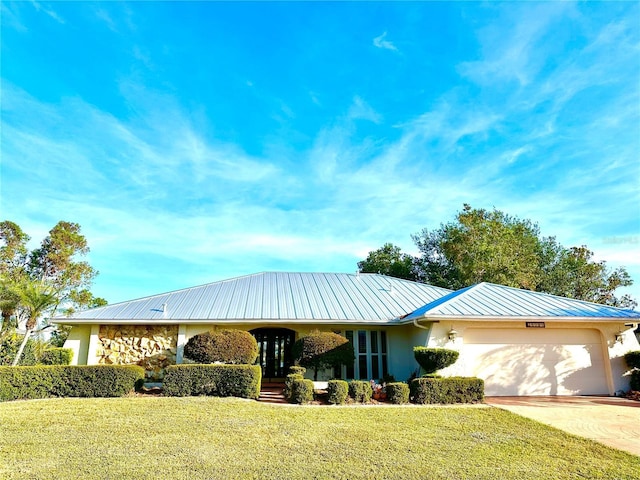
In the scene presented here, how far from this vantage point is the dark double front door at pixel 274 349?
620 inches

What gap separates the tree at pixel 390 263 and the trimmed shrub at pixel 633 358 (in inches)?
731

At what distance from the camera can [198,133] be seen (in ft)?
45.6

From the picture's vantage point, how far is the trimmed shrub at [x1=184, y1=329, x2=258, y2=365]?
12.5 meters

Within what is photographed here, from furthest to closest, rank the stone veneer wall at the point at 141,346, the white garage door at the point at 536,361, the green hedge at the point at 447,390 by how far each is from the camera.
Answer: the stone veneer wall at the point at 141,346, the white garage door at the point at 536,361, the green hedge at the point at 447,390

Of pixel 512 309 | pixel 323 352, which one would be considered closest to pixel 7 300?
pixel 323 352

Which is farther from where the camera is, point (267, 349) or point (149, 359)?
point (267, 349)

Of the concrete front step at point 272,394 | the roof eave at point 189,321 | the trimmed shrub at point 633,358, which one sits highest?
the roof eave at point 189,321

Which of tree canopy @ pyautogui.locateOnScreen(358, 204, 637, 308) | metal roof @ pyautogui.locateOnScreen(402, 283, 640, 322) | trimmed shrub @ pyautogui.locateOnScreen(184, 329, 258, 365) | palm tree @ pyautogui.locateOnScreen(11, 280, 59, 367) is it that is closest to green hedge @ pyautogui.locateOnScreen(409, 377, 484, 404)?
metal roof @ pyautogui.locateOnScreen(402, 283, 640, 322)

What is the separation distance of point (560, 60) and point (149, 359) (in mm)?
16640

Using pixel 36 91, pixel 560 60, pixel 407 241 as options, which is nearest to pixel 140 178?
pixel 36 91

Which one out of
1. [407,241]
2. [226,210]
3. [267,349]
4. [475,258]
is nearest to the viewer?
[267,349]

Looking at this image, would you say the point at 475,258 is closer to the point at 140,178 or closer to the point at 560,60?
the point at 560,60

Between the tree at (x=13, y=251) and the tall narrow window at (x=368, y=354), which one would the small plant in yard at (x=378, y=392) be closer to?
the tall narrow window at (x=368, y=354)

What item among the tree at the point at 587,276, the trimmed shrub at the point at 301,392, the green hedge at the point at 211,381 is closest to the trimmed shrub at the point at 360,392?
the trimmed shrub at the point at 301,392
